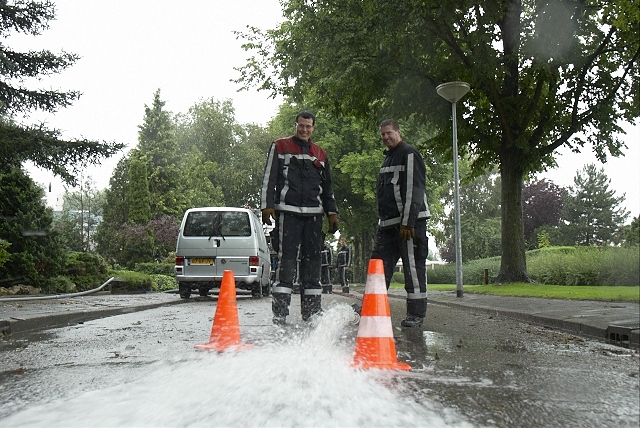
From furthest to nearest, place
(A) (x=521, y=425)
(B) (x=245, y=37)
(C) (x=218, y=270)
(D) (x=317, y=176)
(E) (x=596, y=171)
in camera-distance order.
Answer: (B) (x=245, y=37) → (C) (x=218, y=270) → (D) (x=317, y=176) → (E) (x=596, y=171) → (A) (x=521, y=425)

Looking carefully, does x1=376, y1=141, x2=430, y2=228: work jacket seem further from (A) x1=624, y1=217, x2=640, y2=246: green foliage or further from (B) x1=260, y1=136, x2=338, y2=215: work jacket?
(A) x1=624, y1=217, x2=640, y2=246: green foliage

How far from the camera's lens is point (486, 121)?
17.3 metres

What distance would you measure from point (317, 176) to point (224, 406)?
13.0 feet

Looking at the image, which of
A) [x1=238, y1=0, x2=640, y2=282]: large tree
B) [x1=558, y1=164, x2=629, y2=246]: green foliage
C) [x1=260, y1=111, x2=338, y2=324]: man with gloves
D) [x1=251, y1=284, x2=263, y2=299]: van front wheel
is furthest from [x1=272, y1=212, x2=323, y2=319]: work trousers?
[x1=238, y1=0, x2=640, y2=282]: large tree

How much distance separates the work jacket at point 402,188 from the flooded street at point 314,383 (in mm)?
1251

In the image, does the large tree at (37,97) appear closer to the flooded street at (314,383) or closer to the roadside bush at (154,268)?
the flooded street at (314,383)

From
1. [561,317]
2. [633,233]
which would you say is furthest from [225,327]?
[561,317]

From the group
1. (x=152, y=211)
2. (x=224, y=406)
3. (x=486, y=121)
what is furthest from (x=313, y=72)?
(x=152, y=211)

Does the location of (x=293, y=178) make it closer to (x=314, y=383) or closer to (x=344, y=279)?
(x=314, y=383)

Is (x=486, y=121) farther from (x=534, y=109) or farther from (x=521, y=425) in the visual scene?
(x=521, y=425)

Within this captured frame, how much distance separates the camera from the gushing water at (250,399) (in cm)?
277

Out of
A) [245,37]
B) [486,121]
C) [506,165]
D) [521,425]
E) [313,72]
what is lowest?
[521,425]

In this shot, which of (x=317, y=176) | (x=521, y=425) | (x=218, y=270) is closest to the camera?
(x=521, y=425)

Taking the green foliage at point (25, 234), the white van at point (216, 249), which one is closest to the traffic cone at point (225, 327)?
the white van at point (216, 249)
